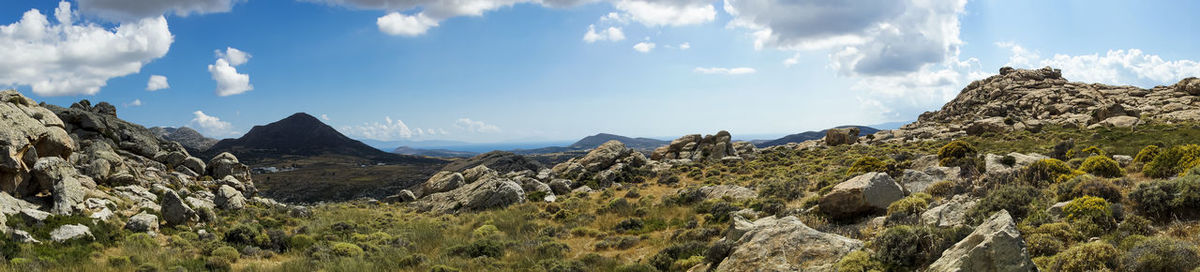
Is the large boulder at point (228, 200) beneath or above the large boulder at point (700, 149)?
beneath

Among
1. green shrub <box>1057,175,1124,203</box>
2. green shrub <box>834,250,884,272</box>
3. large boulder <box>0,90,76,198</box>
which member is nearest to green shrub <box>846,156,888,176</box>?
green shrub <box>1057,175,1124,203</box>

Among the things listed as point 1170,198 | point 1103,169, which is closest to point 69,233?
point 1170,198

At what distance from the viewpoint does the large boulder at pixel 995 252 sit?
265 inches

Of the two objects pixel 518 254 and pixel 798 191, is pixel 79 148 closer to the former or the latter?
pixel 518 254

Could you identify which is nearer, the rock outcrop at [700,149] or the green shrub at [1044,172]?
the green shrub at [1044,172]

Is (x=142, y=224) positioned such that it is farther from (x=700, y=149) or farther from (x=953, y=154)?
(x=700, y=149)

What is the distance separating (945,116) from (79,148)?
117525 mm

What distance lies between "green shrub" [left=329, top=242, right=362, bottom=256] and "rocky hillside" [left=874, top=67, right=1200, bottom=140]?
62.7 metres

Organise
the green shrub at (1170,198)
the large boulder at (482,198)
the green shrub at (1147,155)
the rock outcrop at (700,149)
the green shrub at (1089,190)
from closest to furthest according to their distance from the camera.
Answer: the green shrub at (1170,198) < the green shrub at (1089,190) < the green shrub at (1147,155) < the large boulder at (482,198) < the rock outcrop at (700,149)

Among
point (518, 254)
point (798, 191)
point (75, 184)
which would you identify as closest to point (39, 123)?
point (75, 184)

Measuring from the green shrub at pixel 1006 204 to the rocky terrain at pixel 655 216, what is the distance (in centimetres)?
6

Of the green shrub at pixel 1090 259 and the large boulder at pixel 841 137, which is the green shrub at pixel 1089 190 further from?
the large boulder at pixel 841 137

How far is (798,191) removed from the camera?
22.4 m

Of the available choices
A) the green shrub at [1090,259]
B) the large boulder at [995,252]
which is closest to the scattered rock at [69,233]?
the large boulder at [995,252]
